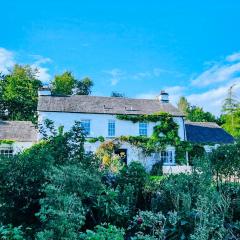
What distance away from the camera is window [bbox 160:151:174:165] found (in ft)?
102

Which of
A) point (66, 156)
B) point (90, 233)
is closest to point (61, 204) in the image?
point (90, 233)

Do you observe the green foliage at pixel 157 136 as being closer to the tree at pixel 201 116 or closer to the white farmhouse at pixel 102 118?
the white farmhouse at pixel 102 118

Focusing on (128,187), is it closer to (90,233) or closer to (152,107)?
(90,233)

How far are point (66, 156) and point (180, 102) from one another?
204 feet

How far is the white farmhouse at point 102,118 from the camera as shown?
2995 cm

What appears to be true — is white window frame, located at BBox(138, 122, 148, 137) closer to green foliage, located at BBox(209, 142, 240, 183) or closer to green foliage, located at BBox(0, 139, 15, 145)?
green foliage, located at BBox(0, 139, 15, 145)

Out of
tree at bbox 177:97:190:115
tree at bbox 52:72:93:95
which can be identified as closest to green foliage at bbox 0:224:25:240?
tree at bbox 52:72:93:95

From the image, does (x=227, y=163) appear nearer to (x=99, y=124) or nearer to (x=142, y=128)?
(x=99, y=124)

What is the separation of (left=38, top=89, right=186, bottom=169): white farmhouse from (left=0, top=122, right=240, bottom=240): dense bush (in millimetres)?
22223

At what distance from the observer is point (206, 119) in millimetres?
60500

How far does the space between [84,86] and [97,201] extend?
187 ft

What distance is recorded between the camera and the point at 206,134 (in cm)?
3509

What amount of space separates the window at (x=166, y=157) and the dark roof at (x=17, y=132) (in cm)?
1238

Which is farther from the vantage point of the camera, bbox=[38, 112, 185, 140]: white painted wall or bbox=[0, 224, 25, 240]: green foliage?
bbox=[38, 112, 185, 140]: white painted wall
